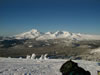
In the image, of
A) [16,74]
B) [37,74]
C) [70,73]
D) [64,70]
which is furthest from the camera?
[37,74]

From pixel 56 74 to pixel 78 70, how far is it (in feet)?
36.3

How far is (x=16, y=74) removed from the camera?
1218cm

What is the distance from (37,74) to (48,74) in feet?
3.89

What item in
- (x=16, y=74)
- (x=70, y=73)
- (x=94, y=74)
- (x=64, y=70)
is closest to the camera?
(x=70, y=73)

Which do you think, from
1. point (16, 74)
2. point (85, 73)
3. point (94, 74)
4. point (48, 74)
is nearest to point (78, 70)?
point (85, 73)

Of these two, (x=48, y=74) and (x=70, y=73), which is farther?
(x=48, y=74)

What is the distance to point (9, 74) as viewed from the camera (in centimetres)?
1229

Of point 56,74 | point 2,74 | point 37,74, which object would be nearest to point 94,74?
point 56,74

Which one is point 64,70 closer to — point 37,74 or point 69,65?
point 69,65

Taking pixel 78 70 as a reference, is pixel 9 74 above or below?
below

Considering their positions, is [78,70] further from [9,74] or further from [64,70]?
[9,74]

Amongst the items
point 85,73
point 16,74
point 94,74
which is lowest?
point 94,74

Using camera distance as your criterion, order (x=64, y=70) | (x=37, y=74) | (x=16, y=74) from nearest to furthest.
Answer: (x=64, y=70) < (x=16, y=74) < (x=37, y=74)

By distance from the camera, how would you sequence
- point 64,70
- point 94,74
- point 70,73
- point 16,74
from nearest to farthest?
point 70,73
point 64,70
point 16,74
point 94,74
